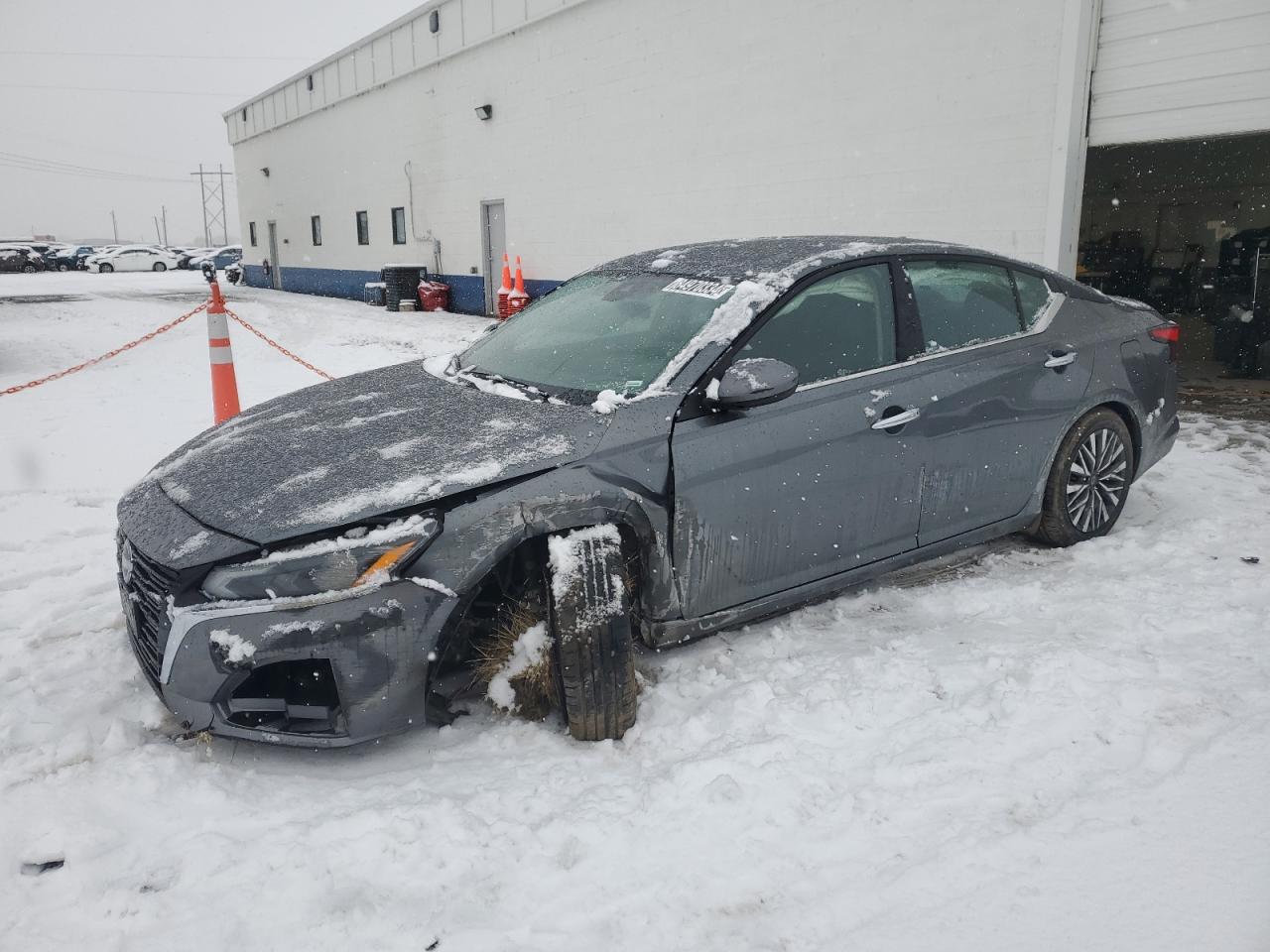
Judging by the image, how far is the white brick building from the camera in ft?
26.0

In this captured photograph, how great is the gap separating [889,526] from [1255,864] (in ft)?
5.00

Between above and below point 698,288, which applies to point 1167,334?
below

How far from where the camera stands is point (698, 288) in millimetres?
3363

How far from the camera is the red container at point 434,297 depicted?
18.3 meters

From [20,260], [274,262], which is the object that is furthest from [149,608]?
[20,260]

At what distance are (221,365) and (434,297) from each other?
527 inches

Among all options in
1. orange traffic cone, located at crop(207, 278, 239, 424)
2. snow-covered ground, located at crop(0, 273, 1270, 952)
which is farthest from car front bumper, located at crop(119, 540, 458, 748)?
orange traffic cone, located at crop(207, 278, 239, 424)

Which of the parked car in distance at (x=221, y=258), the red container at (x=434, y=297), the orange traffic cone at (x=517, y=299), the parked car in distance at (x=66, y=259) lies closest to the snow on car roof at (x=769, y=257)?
the orange traffic cone at (x=517, y=299)

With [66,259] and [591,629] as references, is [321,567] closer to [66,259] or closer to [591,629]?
[591,629]

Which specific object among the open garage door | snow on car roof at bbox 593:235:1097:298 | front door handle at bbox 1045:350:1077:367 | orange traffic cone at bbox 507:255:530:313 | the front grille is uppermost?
the open garage door

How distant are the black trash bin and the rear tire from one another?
56.2 ft

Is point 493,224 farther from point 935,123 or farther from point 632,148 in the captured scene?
point 935,123

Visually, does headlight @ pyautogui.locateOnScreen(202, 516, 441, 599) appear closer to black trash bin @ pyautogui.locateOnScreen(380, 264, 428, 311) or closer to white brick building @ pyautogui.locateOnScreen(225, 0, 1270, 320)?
white brick building @ pyautogui.locateOnScreen(225, 0, 1270, 320)

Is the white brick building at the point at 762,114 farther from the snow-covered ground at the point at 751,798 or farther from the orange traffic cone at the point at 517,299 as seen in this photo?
the snow-covered ground at the point at 751,798
